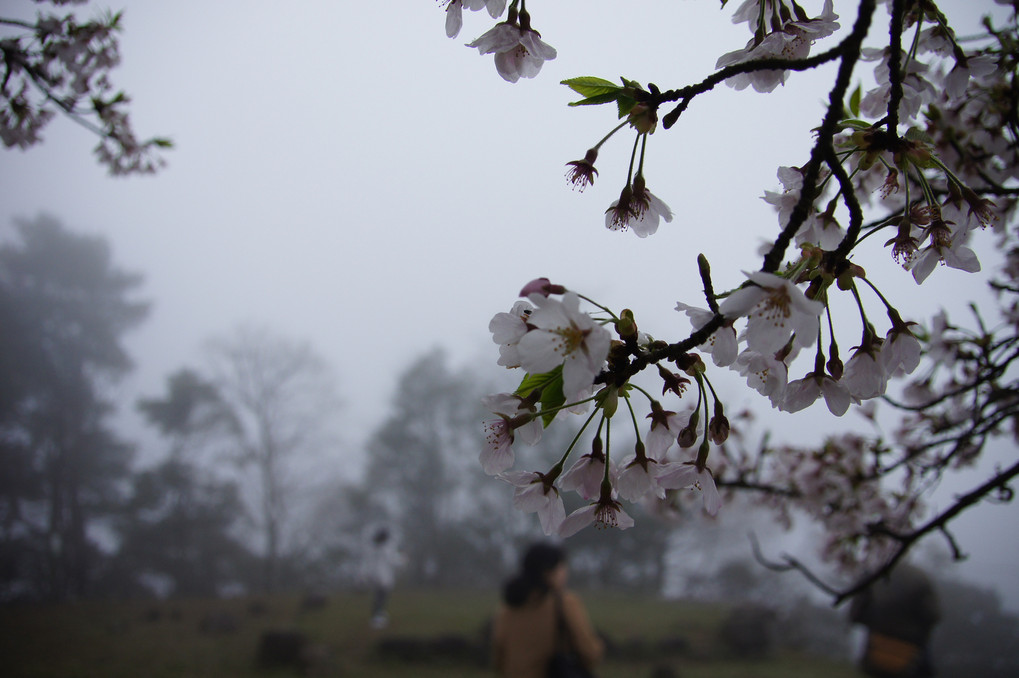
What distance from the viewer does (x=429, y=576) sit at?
9.48 metres

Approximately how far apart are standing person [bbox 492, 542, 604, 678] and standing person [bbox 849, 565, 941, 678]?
2.37 metres

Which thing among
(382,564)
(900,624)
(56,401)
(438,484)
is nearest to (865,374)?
(900,624)

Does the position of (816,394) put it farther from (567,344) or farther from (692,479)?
(567,344)

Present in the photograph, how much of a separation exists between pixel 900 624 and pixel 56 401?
30.8 ft

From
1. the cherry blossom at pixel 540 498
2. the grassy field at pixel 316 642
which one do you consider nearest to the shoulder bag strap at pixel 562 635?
the cherry blossom at pixel 540 498

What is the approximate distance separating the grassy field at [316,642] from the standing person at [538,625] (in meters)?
3.35

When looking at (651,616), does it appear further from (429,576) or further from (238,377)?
(238,377)

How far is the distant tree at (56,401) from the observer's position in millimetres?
5848

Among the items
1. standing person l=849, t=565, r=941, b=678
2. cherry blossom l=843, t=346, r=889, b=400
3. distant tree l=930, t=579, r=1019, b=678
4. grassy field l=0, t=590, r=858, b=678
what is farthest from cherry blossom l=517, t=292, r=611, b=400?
distant tree l=930, t=579, r=1019, b=678

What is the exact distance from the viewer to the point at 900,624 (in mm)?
3699

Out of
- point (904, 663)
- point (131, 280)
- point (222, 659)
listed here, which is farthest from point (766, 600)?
point (131, 280)

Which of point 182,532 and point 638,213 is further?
point 182,532

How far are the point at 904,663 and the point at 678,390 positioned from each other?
4453 mm

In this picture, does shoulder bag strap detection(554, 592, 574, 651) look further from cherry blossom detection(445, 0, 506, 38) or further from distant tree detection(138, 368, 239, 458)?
distant tree detection(138, 368, 239, 458)
